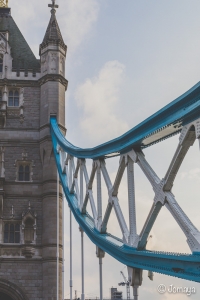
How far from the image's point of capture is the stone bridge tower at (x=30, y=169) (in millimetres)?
25047

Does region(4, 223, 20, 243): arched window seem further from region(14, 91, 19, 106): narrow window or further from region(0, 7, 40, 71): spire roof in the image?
region(0, 7, 40, 71): spire roof

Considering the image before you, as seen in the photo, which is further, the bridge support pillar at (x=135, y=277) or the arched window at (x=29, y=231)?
the arched window at (x=29, y=231)

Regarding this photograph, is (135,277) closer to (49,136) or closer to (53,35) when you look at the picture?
(49,136)

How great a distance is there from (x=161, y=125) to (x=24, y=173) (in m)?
16.7

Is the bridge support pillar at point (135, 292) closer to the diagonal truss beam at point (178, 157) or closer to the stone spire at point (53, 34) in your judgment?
the diagonal truss beam at point (178, 157)

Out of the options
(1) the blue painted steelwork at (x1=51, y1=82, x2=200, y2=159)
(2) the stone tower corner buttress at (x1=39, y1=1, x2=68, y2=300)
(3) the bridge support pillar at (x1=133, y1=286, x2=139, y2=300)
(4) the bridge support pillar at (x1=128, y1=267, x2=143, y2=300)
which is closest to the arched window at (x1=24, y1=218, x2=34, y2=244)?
(2) the stone tower corner buttress at (x1=39, y1=1, x2=68, y2=300)

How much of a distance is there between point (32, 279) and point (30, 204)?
396 cm

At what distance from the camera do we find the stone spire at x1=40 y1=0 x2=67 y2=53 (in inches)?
1184

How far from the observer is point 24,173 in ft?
89.7

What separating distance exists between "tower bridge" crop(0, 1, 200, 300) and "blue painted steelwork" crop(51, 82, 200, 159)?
0.03 metres

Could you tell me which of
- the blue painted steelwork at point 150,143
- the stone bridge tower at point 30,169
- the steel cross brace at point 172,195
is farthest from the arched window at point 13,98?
the steel cross brace at point 172,195

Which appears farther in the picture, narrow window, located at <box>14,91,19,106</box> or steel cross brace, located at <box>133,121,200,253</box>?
narrow window, located at <box>14,91,19,106</box>

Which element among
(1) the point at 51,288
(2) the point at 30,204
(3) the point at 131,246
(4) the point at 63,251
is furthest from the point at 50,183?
(3) the point at 131,246

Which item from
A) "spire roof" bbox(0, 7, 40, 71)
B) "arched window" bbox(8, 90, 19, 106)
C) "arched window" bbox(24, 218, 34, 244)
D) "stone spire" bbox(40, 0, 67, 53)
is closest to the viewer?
→ "arched window" bbox(24, 218, 34, 244)
